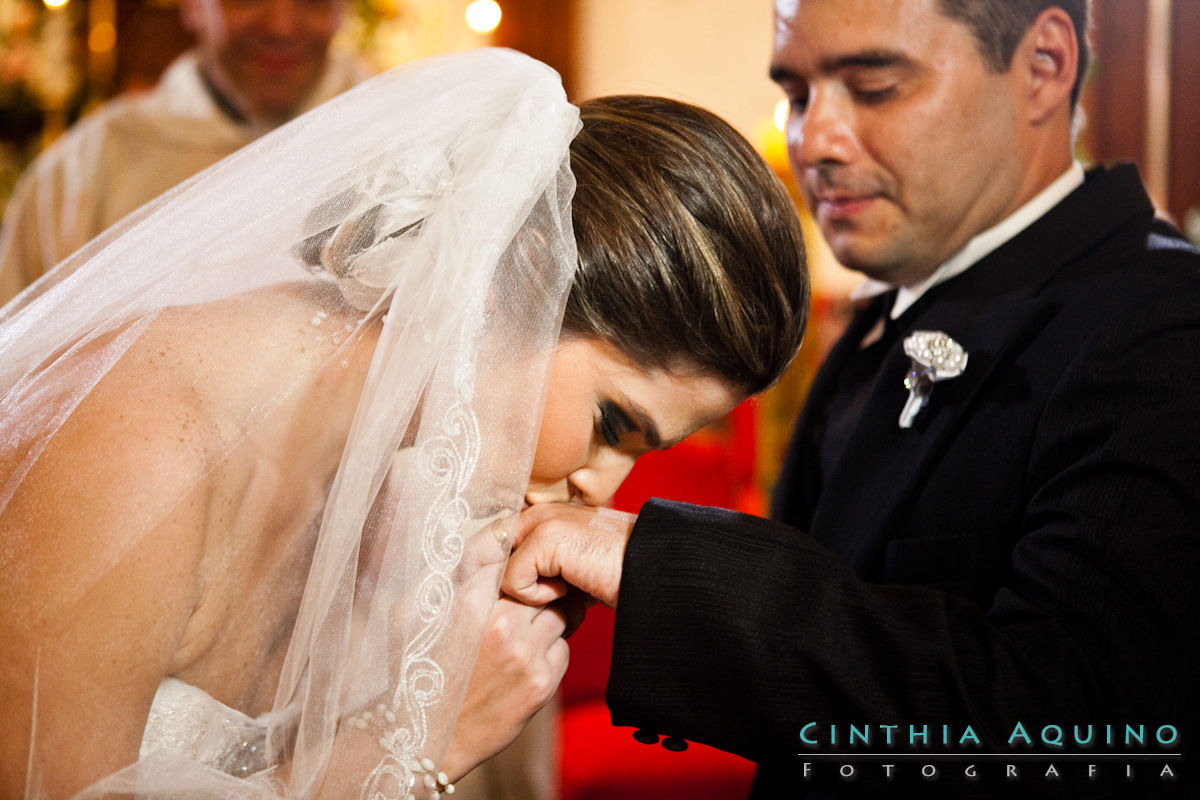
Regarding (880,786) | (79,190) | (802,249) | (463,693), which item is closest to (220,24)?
(79,190)

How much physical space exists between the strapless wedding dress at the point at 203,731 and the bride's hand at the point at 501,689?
0.28 meters

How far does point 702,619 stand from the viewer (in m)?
1.39

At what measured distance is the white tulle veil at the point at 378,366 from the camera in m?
1.36

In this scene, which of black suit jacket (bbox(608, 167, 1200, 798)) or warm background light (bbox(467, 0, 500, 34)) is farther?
warm background light (bbox(467, 0, 500, 34))

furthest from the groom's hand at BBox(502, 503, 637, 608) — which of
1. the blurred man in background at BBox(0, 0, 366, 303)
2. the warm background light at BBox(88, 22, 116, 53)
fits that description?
the warm background light at BBox(88, 22, 116, 53)

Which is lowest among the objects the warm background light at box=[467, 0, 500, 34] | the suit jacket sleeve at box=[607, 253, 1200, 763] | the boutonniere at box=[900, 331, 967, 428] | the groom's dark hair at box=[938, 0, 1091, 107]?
the suit jacket sleeve at box=[607, 253, 1200, 763]

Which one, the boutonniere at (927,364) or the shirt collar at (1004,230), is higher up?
the shirt collar at (1004,230)

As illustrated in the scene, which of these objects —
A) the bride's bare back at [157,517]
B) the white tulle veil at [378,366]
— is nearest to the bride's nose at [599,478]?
the white tulle veil at [378,366]

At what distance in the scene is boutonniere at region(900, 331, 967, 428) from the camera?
1730 mm

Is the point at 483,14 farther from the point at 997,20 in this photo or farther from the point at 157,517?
the point at 157,517

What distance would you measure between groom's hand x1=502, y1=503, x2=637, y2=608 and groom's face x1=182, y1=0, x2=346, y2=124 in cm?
258

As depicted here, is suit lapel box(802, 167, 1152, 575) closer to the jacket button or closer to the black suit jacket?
the black suit jacket

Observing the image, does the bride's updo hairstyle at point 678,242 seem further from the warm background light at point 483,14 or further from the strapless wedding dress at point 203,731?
the warm background light at point 483,14

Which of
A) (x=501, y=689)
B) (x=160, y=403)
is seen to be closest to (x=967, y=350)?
(x=501, y=689)
